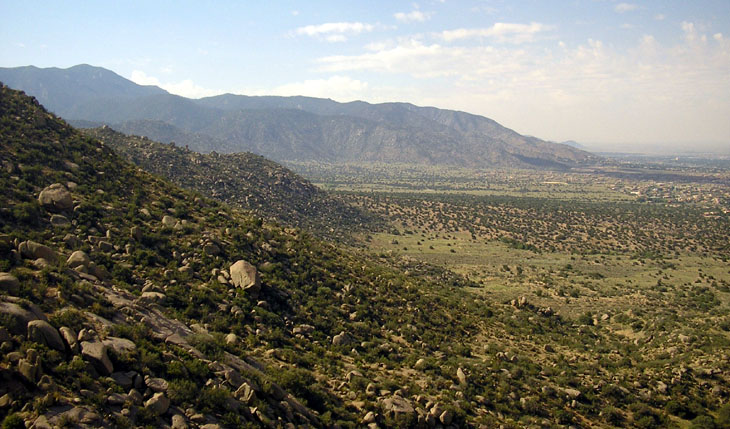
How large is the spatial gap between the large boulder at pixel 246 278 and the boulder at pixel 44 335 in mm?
9662

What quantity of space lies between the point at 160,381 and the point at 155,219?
16.3 metres

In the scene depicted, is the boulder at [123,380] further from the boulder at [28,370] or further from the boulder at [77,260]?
the boulder at [77,260]

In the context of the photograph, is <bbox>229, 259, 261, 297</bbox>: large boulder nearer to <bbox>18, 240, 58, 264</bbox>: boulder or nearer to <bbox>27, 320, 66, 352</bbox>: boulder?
<bbox>18, 240, 58, 264</bbox>: boulder

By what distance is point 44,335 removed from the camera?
9977 mm

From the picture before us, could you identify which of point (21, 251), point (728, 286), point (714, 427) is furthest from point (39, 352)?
point (728, 286)

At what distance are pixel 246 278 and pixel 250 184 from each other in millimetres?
49265

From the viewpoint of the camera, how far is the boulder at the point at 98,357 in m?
10.1

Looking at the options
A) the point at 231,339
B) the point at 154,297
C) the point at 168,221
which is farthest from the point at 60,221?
the point at 231,339

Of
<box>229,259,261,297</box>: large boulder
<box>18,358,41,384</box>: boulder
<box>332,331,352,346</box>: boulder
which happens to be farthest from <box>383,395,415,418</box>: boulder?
<box>18,358,41,384</box>: boulder

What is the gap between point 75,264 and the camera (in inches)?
635

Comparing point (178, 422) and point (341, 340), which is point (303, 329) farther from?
point (178, 422)

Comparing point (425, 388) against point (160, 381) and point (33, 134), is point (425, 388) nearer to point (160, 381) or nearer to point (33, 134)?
point (160, 381)

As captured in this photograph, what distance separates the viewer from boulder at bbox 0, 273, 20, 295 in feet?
38.1

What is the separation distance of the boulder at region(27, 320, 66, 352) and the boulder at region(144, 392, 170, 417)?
2.73 m
